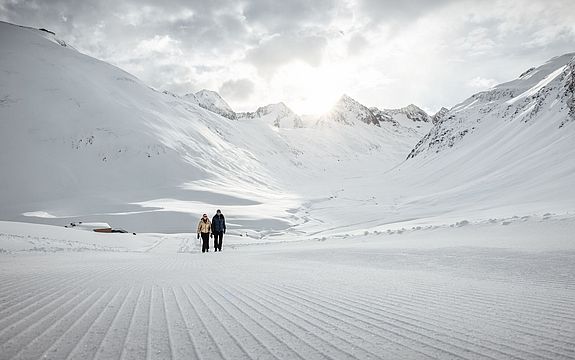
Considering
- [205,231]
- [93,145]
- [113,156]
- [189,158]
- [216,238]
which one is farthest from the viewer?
[189,158]

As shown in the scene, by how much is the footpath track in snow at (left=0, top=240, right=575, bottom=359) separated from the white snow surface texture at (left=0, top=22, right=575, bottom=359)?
0.08 ft

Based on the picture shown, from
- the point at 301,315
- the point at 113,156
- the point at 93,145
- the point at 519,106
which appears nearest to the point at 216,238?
the point at 301,315

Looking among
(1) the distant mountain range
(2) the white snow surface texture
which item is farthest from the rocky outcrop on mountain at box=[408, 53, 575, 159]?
(2) the white snow surface texture

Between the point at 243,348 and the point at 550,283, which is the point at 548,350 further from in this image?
the point at 550,283

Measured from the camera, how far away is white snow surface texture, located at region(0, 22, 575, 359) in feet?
8.31

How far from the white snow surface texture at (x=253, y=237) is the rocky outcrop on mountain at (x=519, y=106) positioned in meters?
0.83

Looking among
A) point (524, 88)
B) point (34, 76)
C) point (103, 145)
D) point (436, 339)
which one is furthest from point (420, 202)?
point (34, 76)

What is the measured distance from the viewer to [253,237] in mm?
34438

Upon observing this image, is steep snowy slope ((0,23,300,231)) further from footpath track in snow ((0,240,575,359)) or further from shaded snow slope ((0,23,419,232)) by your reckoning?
footpath track in snow ((0,240,575,359))

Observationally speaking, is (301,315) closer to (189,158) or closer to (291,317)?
(291,317)

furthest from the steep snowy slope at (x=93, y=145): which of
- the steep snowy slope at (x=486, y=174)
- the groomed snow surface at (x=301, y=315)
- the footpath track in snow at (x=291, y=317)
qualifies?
the footpath track in snow at (x=291, y=317)

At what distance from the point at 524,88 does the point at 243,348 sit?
143807 mm

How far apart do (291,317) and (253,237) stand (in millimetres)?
31845

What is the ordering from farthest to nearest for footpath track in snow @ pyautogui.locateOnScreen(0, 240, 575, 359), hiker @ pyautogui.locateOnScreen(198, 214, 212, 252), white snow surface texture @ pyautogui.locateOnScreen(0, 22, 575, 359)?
hiker @ pyautogui.locateOnScreen(198, 214, 212, 252), white snow surface texture @ pyautogui.locateOnScreen(0, 22, 575, 359), footpath track in snow @ pyautogui.locateOnScreen(0, 240, 575, 359)
